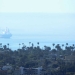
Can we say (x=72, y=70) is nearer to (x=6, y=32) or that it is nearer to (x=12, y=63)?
(x=12, y=63)

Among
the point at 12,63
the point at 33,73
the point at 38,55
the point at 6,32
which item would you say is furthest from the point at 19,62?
the point at 6,32

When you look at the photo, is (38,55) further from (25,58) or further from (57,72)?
(57,72)

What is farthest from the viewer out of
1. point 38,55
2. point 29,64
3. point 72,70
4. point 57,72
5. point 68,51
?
point 68,51

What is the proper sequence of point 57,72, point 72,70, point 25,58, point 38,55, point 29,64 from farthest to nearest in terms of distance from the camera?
point 38,55
point 25,58
point 29,64
point 72,70
point 57,72

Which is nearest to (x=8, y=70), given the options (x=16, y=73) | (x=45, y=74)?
(x=16, y=73)

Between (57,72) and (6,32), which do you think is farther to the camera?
(6,32)

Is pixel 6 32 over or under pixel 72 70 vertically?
over

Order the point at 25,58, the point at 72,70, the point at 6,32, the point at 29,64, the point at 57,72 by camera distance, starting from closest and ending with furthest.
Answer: the point at 57,72 < the point at 72,70 < the point at 29,64 < the point at 25,58 < the point at 6,32

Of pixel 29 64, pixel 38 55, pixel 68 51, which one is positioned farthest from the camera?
pixel 68 51

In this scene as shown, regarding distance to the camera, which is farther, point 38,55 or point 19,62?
point 38,55
